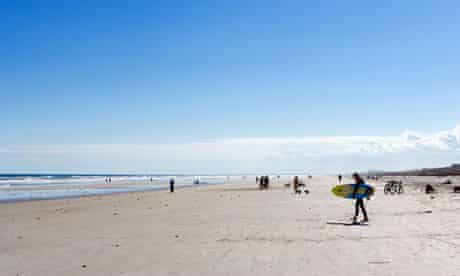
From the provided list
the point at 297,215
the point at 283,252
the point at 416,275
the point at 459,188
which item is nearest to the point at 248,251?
the point at 283,252

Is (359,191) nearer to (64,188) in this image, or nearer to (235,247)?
(235,247)

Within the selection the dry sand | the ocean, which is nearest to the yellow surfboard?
the dry sand

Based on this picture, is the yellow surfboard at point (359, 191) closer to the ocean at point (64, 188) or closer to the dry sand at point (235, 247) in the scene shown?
the dry sand at point (235, 247)

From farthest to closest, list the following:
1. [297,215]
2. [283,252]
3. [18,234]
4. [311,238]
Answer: [297,215] → [18,234] → [311,238] → [283,252]

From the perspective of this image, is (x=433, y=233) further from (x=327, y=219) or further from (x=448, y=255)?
(x=327, y=219)

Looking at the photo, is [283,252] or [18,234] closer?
[283,252]

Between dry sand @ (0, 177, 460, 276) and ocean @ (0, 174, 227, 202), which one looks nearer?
dry sand @ (0, 177, 460, 276)

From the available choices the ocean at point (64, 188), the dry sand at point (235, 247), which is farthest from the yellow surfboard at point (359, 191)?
the ocean at point (64, 188)

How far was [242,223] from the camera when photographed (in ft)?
61.7

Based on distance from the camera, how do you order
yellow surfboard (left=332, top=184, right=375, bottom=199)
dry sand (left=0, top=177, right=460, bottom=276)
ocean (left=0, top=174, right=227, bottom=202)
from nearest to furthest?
dry sand (left=0, top=177, right=460, bottom=276) < yellow surfboard (left=332, top=184, right=375, bottom=199) < ocean (left=0, top=174, right=227, bottom=202)

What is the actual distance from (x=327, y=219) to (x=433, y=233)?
5.76 metres

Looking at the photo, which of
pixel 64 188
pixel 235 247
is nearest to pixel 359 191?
pixel 235 247

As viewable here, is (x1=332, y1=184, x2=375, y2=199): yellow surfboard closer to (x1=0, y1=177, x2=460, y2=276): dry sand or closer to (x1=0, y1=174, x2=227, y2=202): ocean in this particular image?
(x1=0, y1=177, x2=460, y2=276): dry sand

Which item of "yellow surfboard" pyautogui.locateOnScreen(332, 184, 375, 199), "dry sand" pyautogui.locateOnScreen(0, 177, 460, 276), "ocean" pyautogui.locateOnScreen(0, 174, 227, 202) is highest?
"yellow surfboard" pyautogui.locateOnScreen(332, 184, 375, 199)
